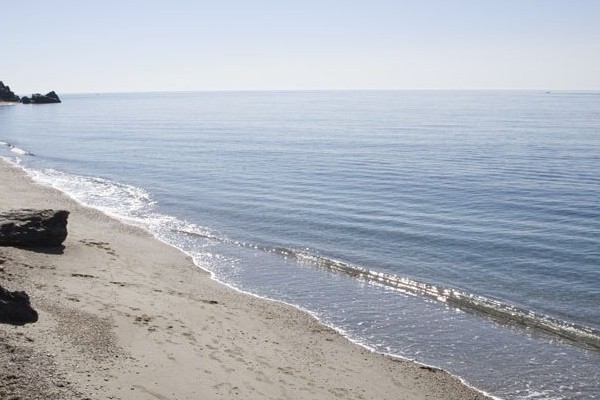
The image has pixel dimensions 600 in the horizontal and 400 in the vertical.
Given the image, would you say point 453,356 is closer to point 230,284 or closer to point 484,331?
point 484,331

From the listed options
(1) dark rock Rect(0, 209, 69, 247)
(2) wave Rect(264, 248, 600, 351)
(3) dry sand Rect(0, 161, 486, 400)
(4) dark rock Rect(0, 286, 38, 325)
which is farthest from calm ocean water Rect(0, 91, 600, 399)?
(4) dark rock Rect(0, 286, 38, 325)

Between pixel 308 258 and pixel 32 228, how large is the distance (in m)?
11.7

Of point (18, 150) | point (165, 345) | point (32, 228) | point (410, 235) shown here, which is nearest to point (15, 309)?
point (165, 345)

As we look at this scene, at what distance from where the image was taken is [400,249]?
25.6 meters

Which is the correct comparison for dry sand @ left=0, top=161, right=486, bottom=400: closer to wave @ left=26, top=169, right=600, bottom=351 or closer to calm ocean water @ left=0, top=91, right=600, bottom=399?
calm ocean water @ left=0, top=91, right=600, bottom=399

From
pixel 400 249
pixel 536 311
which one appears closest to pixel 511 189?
pixel 400 249

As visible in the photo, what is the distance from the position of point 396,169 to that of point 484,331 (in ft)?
104

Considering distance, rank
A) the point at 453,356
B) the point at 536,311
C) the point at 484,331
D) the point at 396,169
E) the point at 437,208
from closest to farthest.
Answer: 1. the point at 453,356
2. the point at 484,331
3. the point at 536,311
4. the point at 437,208
5. the point at 396,169

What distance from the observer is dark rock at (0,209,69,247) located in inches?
775

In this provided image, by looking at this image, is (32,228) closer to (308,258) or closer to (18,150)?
(308,258)

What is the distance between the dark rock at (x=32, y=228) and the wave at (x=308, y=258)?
6.88 meters

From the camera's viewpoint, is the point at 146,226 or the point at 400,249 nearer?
the point at 400,249

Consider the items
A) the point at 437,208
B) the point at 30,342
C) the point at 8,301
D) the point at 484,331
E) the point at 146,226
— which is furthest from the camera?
the point at 437,208

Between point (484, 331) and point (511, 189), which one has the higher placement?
point (511, 189)
